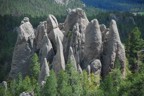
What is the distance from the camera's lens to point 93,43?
281ft

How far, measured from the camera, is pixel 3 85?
3391 inches

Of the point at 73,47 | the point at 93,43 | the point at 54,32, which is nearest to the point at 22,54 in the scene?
the point at 54,32

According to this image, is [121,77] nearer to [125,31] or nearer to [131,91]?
[131,91]

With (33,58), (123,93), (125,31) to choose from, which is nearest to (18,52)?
(33,58)

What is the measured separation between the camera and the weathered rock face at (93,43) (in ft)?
280

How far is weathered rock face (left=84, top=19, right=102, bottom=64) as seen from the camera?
3366 inches

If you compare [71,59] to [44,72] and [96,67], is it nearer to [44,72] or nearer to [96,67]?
[96,67]

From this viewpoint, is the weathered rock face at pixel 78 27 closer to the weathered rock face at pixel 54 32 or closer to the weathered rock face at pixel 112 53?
the weathered rock face at pixel 54 32

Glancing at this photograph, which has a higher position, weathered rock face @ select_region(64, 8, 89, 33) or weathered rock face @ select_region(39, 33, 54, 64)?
weathered rock face @ select_region(64, 8, 89, 33)

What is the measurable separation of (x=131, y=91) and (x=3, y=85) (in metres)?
29.4

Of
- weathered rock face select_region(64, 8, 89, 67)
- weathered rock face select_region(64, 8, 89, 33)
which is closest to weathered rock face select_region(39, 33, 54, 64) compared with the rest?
weathered rock face select_region(64, 8, 89, 67)

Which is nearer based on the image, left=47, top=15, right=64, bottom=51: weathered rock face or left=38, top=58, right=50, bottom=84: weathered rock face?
left=38, top=58, right=50, bottom=84: weathered rock face

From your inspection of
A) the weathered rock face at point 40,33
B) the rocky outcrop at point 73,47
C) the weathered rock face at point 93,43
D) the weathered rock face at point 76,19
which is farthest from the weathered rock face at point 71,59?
the weathered rock face at point 40,33

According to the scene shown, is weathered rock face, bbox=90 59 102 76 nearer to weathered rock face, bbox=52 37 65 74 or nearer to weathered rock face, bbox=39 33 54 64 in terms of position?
weathered rock face, bbox=52 37 65 74
